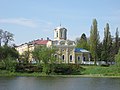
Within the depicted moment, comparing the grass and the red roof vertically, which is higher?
the red roof

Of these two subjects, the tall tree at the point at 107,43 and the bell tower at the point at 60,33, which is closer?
the tall tree at the point at 107,43

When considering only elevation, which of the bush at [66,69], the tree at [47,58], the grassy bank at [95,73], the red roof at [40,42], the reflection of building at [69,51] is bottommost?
the grassy bank at [95,73]

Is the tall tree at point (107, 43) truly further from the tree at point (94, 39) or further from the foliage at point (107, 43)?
the tree at point (94, 39)

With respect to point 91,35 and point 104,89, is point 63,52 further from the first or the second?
point 104,89

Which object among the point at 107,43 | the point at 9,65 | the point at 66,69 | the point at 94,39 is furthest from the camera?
the point at 107,43

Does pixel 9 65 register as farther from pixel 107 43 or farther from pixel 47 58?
pixel 107 43

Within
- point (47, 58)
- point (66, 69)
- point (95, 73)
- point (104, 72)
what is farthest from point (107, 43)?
point (47, 58)

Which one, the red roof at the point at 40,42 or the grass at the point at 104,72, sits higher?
the red roof at the point at 40,42

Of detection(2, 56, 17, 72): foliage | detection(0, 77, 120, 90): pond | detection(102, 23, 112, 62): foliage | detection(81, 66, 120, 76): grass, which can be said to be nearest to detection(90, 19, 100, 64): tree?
detection(102, 23, 112, 62): foliage

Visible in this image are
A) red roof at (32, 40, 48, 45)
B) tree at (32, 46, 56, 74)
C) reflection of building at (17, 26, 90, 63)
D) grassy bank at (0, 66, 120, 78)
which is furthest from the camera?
red roof at (32, 40, 48, 45)

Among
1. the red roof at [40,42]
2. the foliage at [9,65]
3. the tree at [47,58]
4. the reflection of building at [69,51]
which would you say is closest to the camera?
the tree at [47,58]

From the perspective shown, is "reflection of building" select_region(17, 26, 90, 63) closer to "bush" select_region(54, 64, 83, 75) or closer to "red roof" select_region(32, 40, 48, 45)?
"red roof" select_region(32, 40, 48, 45)

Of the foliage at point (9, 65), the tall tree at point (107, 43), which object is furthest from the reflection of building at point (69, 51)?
the foliage at point (9, 65)

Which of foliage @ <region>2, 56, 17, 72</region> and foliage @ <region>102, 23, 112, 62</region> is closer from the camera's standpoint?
foliage @ <region>2, 56, 17, 72</region>
